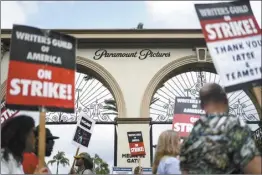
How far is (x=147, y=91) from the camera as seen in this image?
16875 mm

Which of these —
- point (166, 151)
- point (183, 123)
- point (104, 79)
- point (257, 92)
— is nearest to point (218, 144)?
point (257, 92)

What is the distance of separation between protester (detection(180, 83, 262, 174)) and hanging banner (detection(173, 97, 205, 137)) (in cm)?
530

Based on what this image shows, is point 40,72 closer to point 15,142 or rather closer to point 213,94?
point 15,142

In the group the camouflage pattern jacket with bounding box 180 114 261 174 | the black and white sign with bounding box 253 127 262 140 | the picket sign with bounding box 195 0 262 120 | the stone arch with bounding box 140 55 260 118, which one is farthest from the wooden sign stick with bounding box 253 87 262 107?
the black and white sign with bounding box 253 127 262 140

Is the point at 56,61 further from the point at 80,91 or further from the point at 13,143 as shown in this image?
the point at 80,91

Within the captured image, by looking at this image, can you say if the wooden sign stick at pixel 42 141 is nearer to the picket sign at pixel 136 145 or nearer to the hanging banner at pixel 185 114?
the hanging banner at pixel 185 114

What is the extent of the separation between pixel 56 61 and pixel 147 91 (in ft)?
42.5

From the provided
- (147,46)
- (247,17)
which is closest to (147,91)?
(147,46)

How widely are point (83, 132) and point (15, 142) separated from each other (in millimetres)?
4544

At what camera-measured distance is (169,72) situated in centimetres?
1733

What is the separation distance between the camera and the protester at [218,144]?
3.17 meters

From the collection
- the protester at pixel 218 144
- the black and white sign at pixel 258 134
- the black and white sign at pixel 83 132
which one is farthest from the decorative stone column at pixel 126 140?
the protester at pixel 218 144

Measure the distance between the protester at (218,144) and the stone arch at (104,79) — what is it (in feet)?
43.2

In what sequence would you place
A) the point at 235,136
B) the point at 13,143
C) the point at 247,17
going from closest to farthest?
the point at 235,136, the point at 13,143, the point at 247,17
